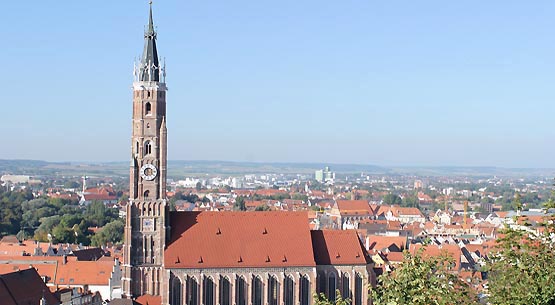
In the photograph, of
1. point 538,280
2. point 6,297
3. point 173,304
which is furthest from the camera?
point 173,304

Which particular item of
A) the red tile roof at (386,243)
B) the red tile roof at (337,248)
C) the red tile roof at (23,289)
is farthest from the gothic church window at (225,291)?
the red tile roof at (386,243)

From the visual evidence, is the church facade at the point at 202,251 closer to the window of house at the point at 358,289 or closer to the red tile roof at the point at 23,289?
the window of house at the point at 358,289

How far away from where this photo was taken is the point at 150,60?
75188 mm

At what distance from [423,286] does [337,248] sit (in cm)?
4871

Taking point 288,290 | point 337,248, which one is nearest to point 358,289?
point 337,248

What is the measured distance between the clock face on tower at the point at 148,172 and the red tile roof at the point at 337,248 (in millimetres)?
13640

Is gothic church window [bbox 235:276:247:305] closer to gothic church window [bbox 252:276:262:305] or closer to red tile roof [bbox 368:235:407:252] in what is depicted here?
gothic church window [bbox 252:276:262:305]

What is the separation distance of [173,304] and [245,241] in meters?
7.27

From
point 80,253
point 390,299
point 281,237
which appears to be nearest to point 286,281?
point 281,237

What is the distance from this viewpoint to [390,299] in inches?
1096

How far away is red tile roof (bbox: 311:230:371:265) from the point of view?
247ft

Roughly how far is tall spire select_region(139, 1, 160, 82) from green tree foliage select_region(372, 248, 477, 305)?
159 ft

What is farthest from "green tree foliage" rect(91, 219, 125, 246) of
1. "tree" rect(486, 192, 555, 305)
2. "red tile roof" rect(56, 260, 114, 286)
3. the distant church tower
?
"tree" rect(486, 192, 555, 305)

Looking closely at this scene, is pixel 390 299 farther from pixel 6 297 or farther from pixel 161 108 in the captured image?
pixel 161 108
